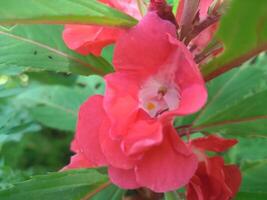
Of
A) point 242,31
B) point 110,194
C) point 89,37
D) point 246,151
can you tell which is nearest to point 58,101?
point 246,151

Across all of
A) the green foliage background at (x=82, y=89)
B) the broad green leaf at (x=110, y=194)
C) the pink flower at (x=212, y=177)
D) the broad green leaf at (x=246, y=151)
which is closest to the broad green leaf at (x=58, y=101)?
the green foliage background at (x=82, y=89)

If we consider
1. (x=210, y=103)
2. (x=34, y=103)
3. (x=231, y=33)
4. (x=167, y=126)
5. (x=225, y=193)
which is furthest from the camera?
(x=34, y=103)

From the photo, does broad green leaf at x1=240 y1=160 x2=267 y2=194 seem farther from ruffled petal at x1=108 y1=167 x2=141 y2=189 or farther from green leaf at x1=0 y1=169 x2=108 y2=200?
ruffled petal at x1=108 y1=167 x2=141 y2=189

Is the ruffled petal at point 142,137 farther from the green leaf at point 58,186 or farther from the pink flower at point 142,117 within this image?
the green leaf at point 58,186

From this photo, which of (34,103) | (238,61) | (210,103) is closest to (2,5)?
(238,61)

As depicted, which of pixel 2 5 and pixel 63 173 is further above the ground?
pixel 2 5

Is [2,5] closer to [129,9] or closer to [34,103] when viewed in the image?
[129,9]
